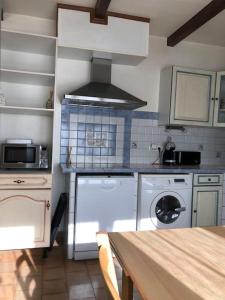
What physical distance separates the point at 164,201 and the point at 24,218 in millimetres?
1398

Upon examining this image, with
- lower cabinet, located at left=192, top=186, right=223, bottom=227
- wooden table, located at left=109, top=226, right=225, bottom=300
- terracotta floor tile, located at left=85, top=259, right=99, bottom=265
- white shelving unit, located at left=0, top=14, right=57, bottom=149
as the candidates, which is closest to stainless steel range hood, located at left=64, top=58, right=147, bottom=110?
white shelving unit, located at left=0, top=14, right=57, bottom=149

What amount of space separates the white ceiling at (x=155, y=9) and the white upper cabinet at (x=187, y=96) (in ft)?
1.56

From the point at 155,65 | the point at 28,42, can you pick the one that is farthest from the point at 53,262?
the point at 155,65

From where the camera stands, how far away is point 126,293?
1070 millimetres

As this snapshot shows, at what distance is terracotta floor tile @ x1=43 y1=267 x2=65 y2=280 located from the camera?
217cm

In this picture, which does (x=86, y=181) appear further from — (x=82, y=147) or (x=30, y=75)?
(x=30, y=75)

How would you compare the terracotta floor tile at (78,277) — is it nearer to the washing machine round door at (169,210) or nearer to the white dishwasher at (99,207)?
the white dishwasher at (99,207)

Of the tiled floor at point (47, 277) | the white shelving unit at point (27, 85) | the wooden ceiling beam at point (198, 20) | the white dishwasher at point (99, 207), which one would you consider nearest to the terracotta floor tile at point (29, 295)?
the tiled floor at point (47, 277)

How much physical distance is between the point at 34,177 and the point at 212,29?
2.50m

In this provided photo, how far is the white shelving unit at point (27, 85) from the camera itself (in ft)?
9.09

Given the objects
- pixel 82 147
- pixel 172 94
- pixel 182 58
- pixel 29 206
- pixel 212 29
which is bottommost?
pixel 29 206

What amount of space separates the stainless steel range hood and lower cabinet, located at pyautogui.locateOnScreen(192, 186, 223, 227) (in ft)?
3.76

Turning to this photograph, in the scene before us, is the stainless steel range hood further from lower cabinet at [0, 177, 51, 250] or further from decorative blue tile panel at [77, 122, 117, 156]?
lower cabinet at [0, 177, 51, 250]

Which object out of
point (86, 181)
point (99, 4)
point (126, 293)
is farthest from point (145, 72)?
point (126, 293)
